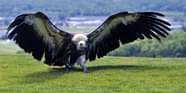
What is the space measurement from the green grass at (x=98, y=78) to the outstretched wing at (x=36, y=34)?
687 millimetres

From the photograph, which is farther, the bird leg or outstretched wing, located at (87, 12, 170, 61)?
outstretched wing, located at (87, 12, 170, 61)

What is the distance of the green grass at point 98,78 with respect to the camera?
695 inches

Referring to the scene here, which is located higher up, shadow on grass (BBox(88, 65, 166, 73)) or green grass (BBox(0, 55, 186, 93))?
shadow on grass (BBox(88, 65, 166, 73))

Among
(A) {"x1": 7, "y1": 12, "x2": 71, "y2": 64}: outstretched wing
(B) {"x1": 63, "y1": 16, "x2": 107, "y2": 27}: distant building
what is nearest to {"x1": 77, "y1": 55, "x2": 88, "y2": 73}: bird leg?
(A) {"x1": 7, "y1": 12, "x2": 71, "y2": 64}: outstretched wing

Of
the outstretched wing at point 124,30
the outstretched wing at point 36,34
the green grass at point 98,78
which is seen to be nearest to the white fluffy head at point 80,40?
the outstretched wing at point 36,34

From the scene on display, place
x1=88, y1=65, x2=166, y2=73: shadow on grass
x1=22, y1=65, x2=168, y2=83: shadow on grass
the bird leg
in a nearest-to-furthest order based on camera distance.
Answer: x1=22, y1=65, x2=168, y2=83: shadow on grass, the bird leg, x1=88, y1=65, x2=166, y2=73: shadow on grass

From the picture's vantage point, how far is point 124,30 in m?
22.2

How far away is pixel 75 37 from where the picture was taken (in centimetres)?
2089

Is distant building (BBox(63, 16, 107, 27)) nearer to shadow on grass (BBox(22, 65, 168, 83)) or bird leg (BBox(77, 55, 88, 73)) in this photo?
shadow on grass (BBox(22, 65, 168, 83))

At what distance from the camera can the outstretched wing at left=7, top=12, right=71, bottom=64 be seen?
2091 cm

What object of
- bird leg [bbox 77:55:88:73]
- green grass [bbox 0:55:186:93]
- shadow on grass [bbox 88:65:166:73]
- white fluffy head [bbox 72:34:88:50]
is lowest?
green grass [bbox 0:55:186:93]

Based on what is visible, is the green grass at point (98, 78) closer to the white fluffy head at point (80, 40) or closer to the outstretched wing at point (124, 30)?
the outstretched wing at point (124, 30)

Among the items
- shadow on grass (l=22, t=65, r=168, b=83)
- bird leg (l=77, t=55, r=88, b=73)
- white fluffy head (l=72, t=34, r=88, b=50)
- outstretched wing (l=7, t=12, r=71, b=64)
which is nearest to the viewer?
shadow on grass (l=22, t=65, r=168, b=83)

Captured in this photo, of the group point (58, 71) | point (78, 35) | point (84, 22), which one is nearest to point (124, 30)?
point (78, 35)
